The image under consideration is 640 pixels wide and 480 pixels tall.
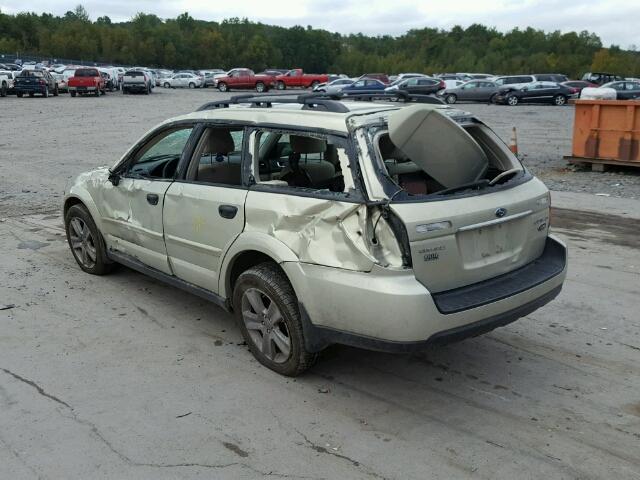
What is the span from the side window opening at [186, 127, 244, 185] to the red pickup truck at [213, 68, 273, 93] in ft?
161

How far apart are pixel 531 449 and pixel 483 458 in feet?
0.92

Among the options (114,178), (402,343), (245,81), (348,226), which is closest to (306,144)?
(348,226)

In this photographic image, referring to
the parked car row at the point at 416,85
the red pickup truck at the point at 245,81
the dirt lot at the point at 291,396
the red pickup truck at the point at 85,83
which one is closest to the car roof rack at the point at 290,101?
the dirt lot at the point at 291,396

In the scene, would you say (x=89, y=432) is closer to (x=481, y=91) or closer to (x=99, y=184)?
(x=99, y=184)

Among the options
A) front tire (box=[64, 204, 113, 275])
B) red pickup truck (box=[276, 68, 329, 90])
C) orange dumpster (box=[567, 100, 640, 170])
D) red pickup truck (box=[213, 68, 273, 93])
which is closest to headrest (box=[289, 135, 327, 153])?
front tire (box=[64, 204, 113, 275])

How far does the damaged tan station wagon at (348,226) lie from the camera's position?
373 cm

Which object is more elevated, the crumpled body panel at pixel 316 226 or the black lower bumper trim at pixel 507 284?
the crumpled body panel at pixel 316 226

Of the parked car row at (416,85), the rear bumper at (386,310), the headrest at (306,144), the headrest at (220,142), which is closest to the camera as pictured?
the rear bumper at (386,310)

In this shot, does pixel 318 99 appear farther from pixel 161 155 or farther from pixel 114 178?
pixel 114 178

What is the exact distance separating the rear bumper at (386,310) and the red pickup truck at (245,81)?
166ft

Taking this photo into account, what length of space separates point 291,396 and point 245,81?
167ft

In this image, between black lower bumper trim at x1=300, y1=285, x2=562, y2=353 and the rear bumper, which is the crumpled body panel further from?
black lower bumper trim at x1=300, y1=285, x2=562, y2=353

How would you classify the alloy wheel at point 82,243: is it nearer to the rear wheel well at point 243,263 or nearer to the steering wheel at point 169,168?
the steering wheel at point 169,168

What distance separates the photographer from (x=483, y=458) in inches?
136
